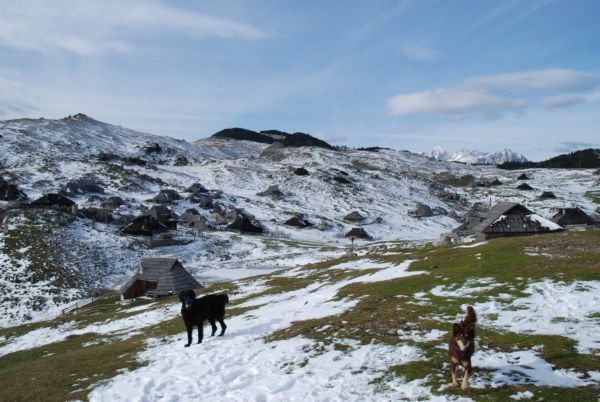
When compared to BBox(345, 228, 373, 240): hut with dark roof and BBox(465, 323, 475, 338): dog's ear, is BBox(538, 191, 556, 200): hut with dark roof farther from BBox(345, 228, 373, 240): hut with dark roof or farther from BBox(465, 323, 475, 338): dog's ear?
BBox(465, 323, 475, 338): dog's ear

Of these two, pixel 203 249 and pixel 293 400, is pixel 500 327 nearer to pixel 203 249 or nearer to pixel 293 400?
pixel 293 400

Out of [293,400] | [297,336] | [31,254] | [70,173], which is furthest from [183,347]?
[70,173]

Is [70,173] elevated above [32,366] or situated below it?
above

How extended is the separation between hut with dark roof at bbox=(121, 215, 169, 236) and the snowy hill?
11.5 feet

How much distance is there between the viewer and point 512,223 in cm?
5300

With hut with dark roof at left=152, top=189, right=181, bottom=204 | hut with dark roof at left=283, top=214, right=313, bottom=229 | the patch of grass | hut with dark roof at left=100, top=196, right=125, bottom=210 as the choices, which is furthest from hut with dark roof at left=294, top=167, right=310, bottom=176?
the patch of grass

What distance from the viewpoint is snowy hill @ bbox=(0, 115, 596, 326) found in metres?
59.1

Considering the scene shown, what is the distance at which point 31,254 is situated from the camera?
59.7 metres

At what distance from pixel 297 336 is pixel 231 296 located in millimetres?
19991

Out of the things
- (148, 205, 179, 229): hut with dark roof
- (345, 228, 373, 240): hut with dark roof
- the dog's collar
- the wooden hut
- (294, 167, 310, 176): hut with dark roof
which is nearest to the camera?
the dog's collar

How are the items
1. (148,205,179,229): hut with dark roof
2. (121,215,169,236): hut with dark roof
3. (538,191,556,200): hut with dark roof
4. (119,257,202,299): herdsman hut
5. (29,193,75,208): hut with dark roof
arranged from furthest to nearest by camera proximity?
(538,191,556,200): hut with dark roof → (148,205,179,229): hut with dark roof → (29,193,75,208): hut with dark roof → (121,215,169,236): hut with dark roof → (119,257,202,299): herdsman hut

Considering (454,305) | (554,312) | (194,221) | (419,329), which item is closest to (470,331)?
(419,329)

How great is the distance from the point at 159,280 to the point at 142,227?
37.6 m

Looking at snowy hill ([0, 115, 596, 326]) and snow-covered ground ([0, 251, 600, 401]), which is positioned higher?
snowy hill ([0, 115, 596, 326])
